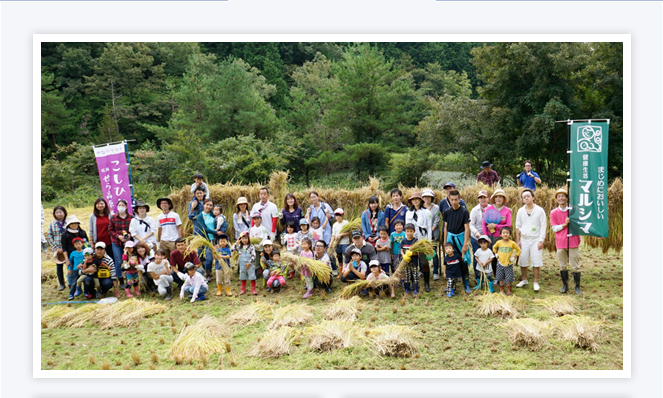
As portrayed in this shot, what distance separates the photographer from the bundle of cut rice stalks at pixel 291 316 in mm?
5340

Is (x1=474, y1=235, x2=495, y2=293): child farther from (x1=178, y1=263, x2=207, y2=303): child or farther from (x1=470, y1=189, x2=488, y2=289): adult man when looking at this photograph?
(x1=178, y1=263, x2=207, y2=303): child

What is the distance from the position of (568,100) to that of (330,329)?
1236 centimetres

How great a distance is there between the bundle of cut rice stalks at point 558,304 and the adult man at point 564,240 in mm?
454

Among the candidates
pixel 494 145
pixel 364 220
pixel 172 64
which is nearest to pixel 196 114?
pixel 172 64

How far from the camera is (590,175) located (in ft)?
18.7

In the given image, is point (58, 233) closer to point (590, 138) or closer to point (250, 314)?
point (250, 314)

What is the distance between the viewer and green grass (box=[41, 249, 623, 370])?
4465 millimetres

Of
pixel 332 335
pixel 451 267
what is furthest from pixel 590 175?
pixel 332 335

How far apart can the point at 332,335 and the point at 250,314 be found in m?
1.26

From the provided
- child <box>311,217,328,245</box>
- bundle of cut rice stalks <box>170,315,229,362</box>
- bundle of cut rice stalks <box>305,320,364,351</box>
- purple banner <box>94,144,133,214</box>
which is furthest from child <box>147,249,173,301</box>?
bundle of cut rice stalks <box>305,320,364,351</box>

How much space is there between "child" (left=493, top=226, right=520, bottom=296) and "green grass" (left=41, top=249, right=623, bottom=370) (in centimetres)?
32

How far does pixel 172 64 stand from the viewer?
28.1m

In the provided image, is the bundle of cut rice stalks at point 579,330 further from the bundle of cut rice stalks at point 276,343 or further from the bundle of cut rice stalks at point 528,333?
the bundle of cut rice stalks at point 276,343
